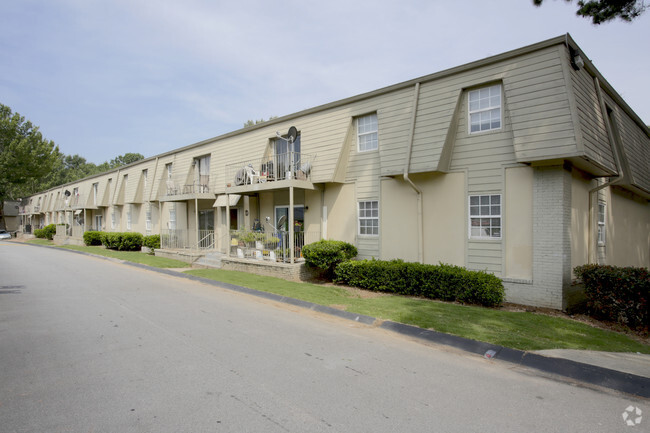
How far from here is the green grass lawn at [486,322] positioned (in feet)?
20.1

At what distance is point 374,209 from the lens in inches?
497

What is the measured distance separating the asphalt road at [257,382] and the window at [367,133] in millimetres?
7174

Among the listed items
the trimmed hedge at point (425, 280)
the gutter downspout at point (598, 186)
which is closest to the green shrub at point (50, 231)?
the trimmed hedge at point (425, 280)

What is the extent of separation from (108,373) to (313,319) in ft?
13.2

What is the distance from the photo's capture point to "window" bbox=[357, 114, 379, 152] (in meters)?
12.8

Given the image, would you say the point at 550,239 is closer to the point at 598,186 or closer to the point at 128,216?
the point at 598,186

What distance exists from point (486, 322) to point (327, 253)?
5.95 meters

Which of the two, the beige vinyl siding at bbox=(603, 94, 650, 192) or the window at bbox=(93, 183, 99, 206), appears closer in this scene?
the beige vinyl siding at bbox=(603, 94, 650, 192)

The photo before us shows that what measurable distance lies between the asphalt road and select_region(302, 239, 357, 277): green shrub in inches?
187

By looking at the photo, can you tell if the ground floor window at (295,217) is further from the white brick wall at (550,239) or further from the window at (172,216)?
the window at (172,216)

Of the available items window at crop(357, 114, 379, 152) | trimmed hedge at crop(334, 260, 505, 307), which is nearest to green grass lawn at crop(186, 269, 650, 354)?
trimmed hedge at crop(334, 260, 505, 307)

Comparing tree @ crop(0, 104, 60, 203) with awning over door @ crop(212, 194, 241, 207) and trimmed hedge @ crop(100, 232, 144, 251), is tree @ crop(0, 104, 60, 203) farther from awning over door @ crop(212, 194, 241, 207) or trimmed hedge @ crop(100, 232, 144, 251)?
awning over door @ crop(212, 194, 241, 207)

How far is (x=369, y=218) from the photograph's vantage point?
12.8 m

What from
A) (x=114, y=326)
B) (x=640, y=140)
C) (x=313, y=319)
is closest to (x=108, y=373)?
(x=114, y=326)
